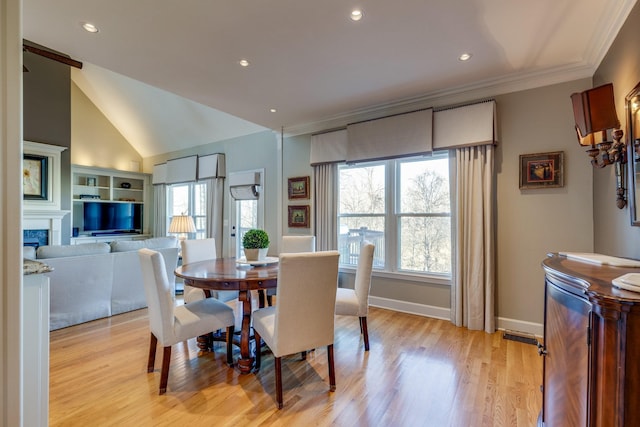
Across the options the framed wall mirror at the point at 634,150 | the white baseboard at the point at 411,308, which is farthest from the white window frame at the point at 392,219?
the framed wall mirror at the point at 634,150

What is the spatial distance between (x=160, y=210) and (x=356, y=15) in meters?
6.58

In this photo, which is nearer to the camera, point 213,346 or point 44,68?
point 213,346

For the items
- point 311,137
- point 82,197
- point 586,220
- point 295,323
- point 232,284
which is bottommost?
point 295,323

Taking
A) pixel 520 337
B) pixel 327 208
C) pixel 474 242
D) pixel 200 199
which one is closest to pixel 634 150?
pixel 474 242

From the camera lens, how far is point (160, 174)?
696 centimetres

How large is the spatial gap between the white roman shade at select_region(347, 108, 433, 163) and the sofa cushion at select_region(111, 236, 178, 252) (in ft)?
A: 9.08

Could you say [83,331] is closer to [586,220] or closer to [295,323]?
[295,323]

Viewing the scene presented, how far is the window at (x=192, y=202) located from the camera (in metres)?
6.24

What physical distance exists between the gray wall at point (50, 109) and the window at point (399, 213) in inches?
202

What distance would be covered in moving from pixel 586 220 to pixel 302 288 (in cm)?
272

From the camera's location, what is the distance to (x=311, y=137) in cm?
443

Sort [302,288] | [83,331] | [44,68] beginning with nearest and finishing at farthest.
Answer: [302,288] → [83,331] → [44,68]

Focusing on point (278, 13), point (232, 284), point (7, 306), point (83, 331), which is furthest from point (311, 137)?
point (7, 306)

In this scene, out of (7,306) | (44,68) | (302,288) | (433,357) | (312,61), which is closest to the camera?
(7,306)
